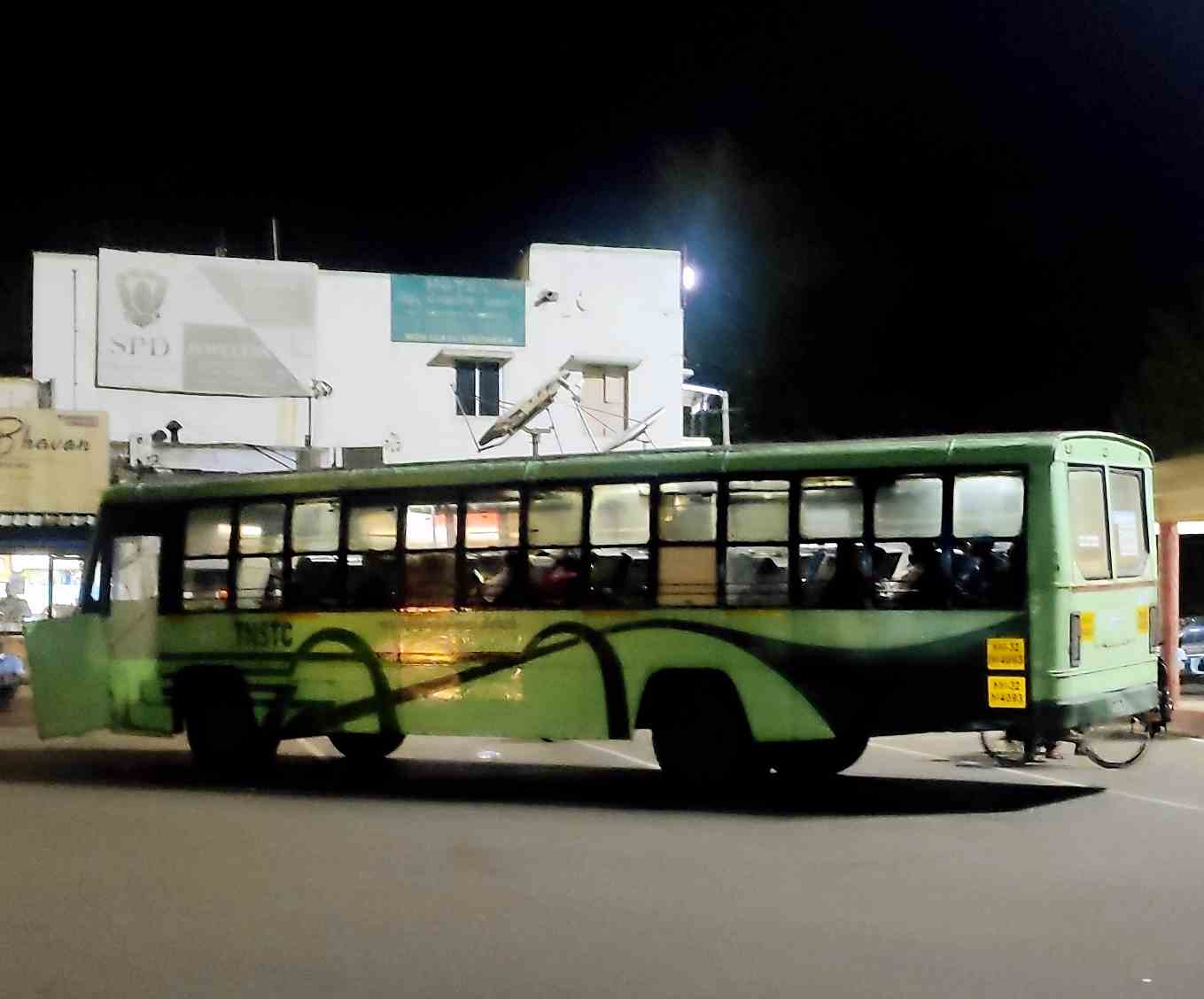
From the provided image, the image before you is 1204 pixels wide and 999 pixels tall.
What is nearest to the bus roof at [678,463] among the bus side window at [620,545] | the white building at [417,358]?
the bus side window at [620,545]

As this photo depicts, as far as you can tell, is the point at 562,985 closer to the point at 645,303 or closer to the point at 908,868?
the point at 908,868

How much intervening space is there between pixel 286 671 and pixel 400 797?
197cm

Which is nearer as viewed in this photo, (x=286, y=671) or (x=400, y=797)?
(x=400, y=797)

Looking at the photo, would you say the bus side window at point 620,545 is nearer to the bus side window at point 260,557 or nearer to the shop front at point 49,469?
the bus side window at point 260,557

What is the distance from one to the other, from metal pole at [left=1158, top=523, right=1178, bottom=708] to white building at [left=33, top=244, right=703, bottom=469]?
1474 cm

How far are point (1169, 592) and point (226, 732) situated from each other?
11.3 m

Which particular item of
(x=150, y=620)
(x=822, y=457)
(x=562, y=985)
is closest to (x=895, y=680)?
(x=822, y=457)

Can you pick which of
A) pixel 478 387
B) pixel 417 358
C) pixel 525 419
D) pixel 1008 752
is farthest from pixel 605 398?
pixel 1008 752

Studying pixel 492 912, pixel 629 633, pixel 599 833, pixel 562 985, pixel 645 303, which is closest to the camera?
pixel 562 985

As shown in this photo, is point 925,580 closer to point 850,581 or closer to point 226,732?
point 850,581

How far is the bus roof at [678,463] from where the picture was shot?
10680mm

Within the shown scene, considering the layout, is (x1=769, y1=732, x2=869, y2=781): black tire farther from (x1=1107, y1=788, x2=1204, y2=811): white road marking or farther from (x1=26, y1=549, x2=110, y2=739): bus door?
(x1=26, y1=549, x2=110, y2=739): bus door

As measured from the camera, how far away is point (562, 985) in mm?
6223

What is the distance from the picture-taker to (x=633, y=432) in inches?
1144
